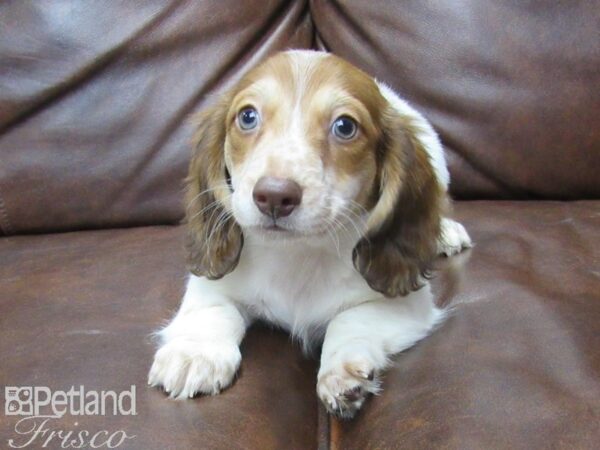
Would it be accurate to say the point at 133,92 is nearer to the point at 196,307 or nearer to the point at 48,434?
the point at 196,307

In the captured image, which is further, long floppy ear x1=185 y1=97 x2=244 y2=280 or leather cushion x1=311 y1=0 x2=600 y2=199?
leather cushion x1=311 y1=0 x2=600 y2=199

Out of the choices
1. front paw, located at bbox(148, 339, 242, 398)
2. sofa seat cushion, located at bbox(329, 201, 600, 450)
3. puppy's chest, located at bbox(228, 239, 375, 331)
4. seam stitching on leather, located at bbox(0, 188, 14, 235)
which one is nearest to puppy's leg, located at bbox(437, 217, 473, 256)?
sofa seat cushion, located at bbox(329, 201, 600, 450)

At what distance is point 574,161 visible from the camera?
237cm

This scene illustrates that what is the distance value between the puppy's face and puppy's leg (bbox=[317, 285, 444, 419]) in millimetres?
227

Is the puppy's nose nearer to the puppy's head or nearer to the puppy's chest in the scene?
the puppy's head

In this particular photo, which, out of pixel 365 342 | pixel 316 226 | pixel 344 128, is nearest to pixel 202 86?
pixel 344 128

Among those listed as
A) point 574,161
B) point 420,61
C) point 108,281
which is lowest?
point 108,281

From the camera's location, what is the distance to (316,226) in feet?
4.73

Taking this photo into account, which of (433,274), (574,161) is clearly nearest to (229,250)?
(433,274)

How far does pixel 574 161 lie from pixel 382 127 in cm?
98

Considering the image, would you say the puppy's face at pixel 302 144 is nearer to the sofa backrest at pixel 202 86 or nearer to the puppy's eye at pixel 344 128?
the puppy's eye at pixel 344 128

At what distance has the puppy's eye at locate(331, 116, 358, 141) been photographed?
5.24ft

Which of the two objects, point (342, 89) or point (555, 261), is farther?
point (555, 261)

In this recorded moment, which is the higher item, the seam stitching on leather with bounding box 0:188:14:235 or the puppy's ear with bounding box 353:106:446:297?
the puppy's ear with bounding box 353:106:446:297
